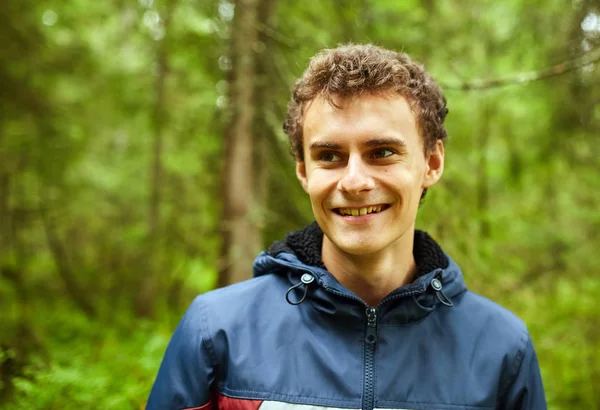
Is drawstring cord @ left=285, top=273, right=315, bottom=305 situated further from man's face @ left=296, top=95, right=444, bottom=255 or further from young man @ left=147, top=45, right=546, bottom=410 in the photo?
man's face @ left=296, top=95, right=444, bottom=255

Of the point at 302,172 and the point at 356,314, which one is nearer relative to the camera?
the point at 356,314

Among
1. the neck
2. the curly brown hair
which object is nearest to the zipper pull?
the neck

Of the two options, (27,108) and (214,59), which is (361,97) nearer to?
(214,59)

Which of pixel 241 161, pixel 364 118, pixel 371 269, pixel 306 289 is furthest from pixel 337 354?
pixel 241 161

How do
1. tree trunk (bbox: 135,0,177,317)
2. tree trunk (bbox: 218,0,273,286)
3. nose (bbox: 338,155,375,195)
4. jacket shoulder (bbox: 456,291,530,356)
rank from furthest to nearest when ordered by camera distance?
tree trunk (bbox: 135,0,177,317)
tree trunk (bbox: 218,0,273,286)
jacket shoulder (bbox: 456,291,530,356)
nose (bbox: 338,155,375,195)

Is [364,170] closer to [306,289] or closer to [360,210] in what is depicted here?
[360,210]

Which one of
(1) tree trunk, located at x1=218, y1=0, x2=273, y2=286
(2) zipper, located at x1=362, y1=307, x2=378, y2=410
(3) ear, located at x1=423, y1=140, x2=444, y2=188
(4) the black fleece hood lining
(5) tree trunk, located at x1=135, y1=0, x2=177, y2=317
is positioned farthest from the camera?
(5) tree trunk, located at x1=135, y1=0, x2=177, y2=317

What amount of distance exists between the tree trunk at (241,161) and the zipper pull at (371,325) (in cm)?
285

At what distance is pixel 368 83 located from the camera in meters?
2.15

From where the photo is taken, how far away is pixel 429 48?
573cm

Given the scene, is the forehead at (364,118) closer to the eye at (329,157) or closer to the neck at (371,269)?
the eye at (329,157)

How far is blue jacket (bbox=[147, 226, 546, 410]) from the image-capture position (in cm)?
200

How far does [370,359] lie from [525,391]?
727mm

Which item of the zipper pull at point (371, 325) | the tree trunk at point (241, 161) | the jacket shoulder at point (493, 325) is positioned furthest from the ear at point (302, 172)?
the tree trunk at point (241, 161)
